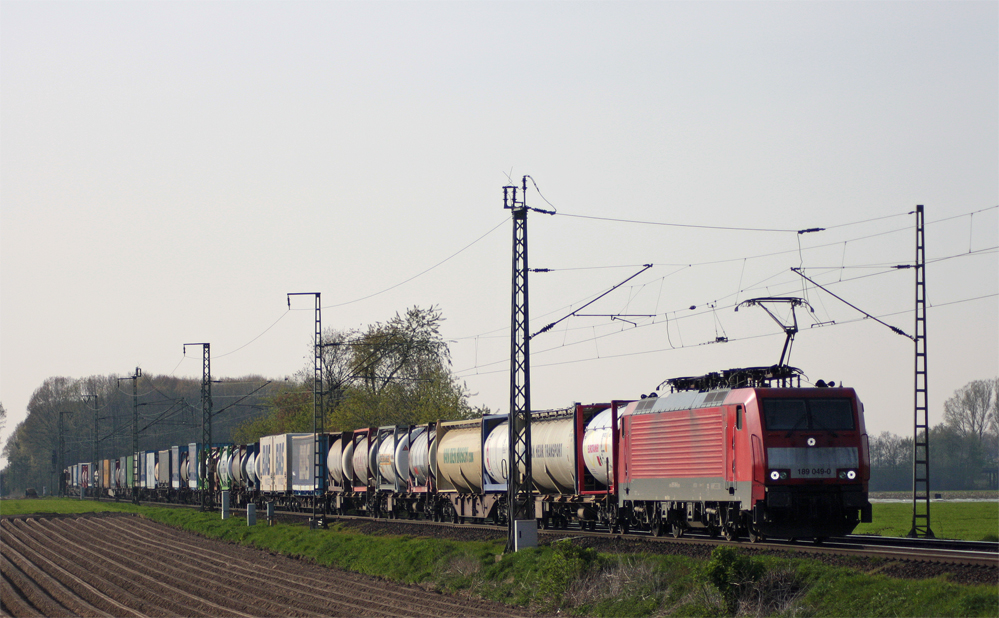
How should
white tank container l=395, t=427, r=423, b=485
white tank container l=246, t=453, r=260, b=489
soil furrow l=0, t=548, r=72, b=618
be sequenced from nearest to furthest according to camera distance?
soil furrow l=0, t=548, r=72, b=618, white tank container l=395, t=427, r=423, b=485, white tank container l=246, t=453, r=260, b=489

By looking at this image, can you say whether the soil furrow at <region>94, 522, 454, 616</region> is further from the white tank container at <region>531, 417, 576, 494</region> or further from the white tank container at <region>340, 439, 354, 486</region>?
the white tank container at <region>340, 439, 354, 486</region>

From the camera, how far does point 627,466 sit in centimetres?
2931

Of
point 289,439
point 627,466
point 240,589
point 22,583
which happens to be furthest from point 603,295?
point 289,439

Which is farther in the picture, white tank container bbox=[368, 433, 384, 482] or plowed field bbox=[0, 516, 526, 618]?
white tank container bbox=[368, 433, 384, 482]

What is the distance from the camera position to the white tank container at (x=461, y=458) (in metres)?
38.8

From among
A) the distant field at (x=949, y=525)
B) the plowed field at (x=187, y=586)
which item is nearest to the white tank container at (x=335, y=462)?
the plowed field at (x=187, y=586)

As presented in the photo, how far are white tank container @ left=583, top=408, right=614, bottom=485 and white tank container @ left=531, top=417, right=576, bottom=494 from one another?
0.67 metres

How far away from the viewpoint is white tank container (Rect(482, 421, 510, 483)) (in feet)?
118

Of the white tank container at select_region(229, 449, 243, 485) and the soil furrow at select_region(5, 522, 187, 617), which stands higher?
the soil furrow at select_region(5, 522, 187, 617)

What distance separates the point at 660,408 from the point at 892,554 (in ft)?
28.1

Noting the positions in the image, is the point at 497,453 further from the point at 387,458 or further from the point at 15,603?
the point at 15,603

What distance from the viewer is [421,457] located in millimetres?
44094

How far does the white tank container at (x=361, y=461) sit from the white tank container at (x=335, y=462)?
175cm

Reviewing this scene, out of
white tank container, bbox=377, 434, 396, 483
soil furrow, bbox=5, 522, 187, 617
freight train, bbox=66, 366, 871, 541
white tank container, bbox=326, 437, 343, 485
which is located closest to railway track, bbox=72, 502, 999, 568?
freight train, bbox=66, 366, 871, 541
